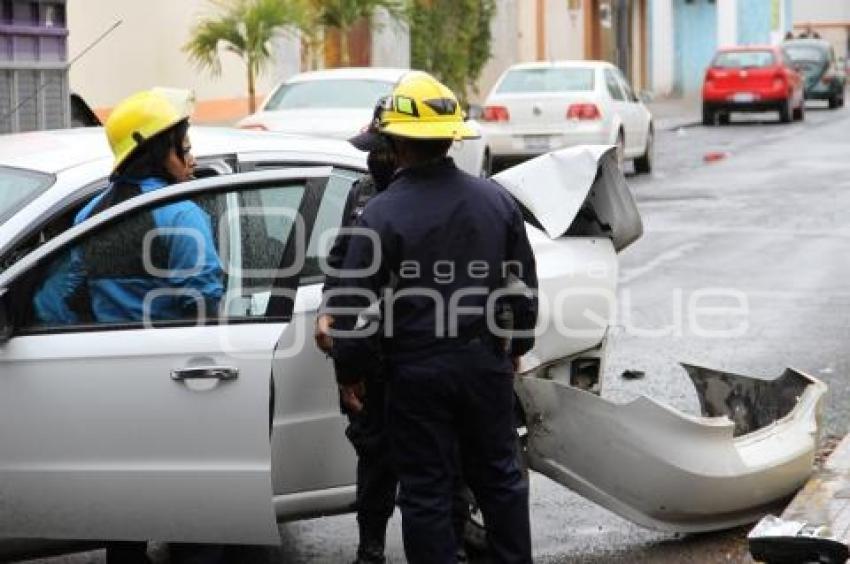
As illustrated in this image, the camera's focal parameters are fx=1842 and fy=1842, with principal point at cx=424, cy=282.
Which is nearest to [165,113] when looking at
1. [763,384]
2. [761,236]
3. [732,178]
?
[763,384]

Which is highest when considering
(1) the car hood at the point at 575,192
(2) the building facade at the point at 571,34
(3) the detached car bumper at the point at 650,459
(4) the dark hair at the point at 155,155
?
(2) the building facade at the point at 571,34

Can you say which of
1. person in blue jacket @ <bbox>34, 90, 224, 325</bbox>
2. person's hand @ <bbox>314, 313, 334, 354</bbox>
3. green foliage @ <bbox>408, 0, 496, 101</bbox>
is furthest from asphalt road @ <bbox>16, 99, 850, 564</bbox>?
green foliage @ <bbox>408, 0, 496, 101</bbox>

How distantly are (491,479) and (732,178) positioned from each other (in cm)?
1798

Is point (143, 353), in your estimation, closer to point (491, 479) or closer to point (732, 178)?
point (491, 479)

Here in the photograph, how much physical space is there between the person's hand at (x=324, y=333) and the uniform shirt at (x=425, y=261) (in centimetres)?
4

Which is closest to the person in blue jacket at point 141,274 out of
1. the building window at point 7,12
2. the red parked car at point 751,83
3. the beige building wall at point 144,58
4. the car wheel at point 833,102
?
the building window at point 7,12

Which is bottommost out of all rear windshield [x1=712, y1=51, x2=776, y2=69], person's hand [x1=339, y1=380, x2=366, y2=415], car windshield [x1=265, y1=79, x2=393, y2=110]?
person's hand [x1=339, y1=380, x2=366, y2=415]

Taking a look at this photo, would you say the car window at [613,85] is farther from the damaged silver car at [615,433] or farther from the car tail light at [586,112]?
the damaged silver car at [615,433]

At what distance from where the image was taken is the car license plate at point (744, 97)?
118 feet

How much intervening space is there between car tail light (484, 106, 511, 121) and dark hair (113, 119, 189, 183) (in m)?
17.2

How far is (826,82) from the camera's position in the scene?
44.8m

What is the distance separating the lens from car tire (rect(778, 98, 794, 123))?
36156 millimetres

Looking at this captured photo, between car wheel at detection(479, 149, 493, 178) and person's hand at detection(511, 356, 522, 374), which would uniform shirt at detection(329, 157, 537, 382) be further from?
car wheel at detection(479, 149, 493, 178)

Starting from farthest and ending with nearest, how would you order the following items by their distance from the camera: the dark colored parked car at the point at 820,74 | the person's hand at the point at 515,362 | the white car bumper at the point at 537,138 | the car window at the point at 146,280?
the dark colored parked car at the point at 820,74
the white car bumper at the point at 537,138
the car window at the point at 146,280
the person's hand at the point at 515,362
